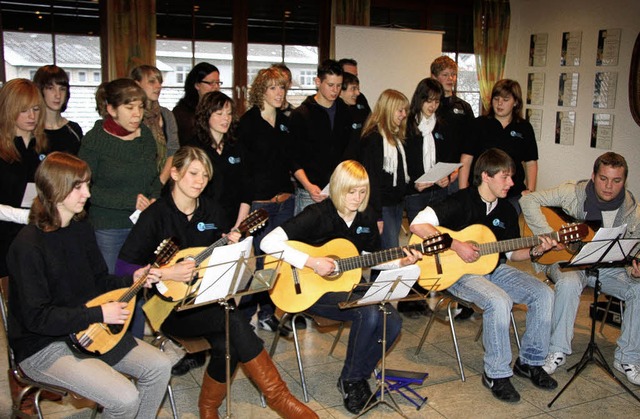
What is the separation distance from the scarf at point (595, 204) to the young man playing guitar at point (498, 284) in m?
0.52

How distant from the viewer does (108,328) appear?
2914mm

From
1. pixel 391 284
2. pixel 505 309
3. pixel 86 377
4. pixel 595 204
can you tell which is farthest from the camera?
pixel 595 204

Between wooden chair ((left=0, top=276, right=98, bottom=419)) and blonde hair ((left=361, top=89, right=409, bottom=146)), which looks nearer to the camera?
wooden chair ((left=0, top=276, right=98, bottom=419))

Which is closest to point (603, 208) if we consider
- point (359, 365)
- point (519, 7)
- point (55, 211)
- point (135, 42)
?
point (359, 365)

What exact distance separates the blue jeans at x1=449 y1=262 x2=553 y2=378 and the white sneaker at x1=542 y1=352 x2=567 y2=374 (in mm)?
131

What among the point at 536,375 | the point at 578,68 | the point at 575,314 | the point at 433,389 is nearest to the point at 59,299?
the point at 433,389

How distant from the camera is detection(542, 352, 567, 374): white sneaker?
4137 mm

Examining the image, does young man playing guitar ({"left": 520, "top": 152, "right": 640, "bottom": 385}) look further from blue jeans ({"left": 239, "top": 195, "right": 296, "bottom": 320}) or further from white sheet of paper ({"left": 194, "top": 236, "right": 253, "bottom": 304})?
white sheet of paper ({"left": 194, "top": 236, "right": 253, "bottom": 304})

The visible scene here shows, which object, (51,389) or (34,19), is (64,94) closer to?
(51,389)

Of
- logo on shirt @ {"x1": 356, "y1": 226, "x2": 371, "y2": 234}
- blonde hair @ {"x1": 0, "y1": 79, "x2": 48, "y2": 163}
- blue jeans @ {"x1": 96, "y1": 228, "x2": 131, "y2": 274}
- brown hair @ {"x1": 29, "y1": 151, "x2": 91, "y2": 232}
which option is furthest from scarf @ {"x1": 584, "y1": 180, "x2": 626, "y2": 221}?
blonde hair @ {"x1": 0, "y1": 79, "x2": 48, "y2": 163}

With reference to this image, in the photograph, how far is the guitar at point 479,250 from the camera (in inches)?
155

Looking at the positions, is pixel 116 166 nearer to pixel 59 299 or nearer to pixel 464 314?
pixel 59 299

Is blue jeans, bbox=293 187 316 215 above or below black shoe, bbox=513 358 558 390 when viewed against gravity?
above

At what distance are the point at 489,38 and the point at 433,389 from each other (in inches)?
273
